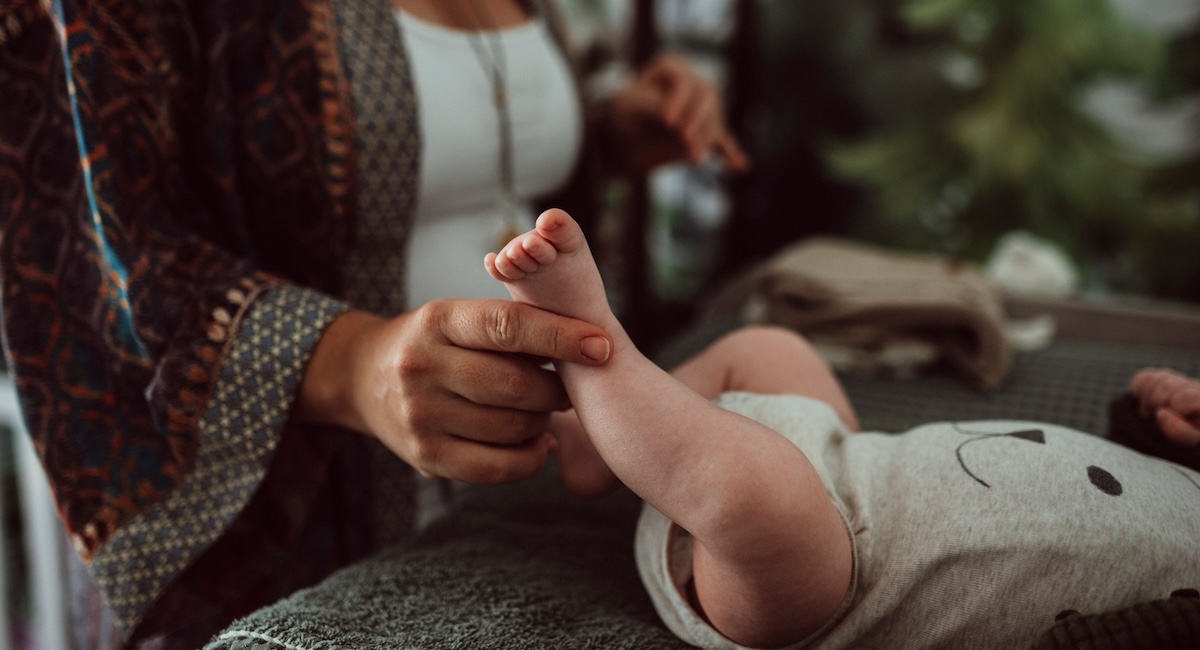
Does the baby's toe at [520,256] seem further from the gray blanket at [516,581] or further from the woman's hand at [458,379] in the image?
the gray blanket at [516,581]

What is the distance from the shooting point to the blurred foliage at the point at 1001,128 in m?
1.64

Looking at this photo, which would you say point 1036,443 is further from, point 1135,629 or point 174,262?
point 174,262

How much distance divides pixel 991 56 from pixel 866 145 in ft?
1.08

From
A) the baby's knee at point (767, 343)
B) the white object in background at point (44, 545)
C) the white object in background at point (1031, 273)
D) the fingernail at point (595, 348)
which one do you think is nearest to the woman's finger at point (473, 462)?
the fingernail at point (595, 348)

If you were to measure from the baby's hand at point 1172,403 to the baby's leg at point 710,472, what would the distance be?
30 centimetres

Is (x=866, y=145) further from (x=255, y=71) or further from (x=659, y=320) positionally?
(x=255, y=71)

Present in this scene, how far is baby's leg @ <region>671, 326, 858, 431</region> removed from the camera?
665 mm

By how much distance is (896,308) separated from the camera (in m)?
1.01

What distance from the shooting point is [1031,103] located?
5.52 ft

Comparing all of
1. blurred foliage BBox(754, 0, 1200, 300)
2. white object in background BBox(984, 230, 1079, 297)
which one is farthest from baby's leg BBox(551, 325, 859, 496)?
blurred foliage BBox(754, 0, 1200, 300)

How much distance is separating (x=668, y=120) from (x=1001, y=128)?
1032 millimetres

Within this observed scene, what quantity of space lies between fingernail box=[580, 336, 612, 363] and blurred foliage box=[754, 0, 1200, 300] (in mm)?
1555

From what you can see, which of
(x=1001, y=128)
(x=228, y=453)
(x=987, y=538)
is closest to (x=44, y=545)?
(x=228, y=453)

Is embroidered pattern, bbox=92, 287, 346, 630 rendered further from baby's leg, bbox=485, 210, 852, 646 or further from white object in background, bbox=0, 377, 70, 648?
white object in background, bbox=0, 377, 70, 648
